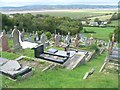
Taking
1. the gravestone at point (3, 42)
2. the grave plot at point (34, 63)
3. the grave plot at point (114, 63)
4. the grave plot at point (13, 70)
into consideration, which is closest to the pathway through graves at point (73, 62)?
the grave plot at point (34, 63)

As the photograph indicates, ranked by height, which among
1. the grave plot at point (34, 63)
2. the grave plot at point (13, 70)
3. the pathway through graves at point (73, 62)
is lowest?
the pathway through graves at point (73, 62)

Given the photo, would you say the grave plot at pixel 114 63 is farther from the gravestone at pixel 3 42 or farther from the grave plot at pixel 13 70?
the gravestone at pixel 3 42

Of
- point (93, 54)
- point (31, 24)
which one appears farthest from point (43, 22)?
point (93, 54)

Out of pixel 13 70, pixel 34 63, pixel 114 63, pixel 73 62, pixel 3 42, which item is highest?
pixel 3 42

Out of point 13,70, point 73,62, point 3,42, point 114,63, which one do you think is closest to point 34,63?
point 13,70

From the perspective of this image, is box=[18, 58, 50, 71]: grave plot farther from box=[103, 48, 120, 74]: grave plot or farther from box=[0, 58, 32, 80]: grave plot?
box=[103, 48, 120, 74]: grave plot

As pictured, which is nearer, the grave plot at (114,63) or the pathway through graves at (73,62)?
the grave plot at (114,63)

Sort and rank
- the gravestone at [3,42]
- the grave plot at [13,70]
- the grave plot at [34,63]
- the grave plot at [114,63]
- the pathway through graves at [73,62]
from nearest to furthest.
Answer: the grave plot at [13,70] → the grave plot at [34,63] → the grave plot at [114,63] → the pathway through graves at [73,62] → the gravestone at [3,42]

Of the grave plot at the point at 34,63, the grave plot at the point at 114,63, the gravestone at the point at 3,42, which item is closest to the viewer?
the grave plot at the point at 34,63

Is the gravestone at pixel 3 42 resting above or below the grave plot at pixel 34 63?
above

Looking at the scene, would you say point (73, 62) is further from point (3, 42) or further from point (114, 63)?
point (3, 42)

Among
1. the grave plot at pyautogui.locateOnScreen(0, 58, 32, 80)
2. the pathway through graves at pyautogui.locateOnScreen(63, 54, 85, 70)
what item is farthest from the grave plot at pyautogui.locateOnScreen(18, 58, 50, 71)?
the pathway through graves at pyautogui.locateOnScreen(63, 54, 85, 70)

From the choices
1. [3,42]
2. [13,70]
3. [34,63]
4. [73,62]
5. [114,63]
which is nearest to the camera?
[13,70]

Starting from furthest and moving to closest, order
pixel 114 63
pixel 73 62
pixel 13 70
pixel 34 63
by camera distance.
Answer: pixel 73 62
pixel 114 63
pixel 34 63
pixel 13 70
